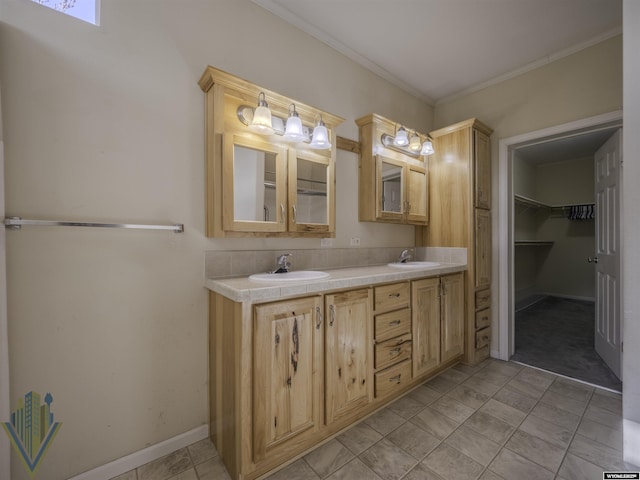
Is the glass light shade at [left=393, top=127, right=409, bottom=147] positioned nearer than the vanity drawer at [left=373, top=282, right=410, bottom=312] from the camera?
No

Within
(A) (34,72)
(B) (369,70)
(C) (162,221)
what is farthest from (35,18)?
(B) (369,70)

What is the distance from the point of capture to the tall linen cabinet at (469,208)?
2602 millimetres

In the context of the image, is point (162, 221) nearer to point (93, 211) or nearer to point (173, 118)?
point (93, 211)

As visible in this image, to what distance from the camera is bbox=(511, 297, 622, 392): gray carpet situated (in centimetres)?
242

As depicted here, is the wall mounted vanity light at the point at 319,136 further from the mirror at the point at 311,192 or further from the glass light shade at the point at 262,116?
the glass light shade at the point at 262,116

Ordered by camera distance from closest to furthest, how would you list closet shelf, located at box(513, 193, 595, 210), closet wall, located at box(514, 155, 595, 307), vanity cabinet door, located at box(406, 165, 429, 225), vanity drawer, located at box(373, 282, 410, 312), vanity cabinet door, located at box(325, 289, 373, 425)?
vanity cabinet door, located at box(325, 289, 373, 425)
vanity drawer, located at box(373, 282, 410, 312)
vanity cabinet door, located at box(406, 165, 429, 225)
closet shelf, located at box(513, 193, 595, 210)
closet wall, located at box(514, 155, 595, 307)

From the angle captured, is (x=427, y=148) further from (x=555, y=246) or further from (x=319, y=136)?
(x=555, y=246)

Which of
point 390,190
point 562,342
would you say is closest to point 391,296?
point 390,190

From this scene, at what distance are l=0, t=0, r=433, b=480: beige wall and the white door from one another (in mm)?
3053

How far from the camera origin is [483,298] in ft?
8.92

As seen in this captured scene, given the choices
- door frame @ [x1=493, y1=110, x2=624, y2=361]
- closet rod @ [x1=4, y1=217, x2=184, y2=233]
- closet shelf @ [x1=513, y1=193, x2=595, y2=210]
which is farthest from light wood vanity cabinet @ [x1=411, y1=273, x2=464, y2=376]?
closet shelf @ [x1=513, y1=193, x2=595, y2=210]

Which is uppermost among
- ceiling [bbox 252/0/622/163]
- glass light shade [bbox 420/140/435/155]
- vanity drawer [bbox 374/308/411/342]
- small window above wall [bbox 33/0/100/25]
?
ceiling [bbox 252/0/622/163]

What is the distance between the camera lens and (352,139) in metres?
2.49

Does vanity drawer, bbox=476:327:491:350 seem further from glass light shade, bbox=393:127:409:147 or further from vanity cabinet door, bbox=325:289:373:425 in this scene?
glass light shade, bbox=393:127:409:147
